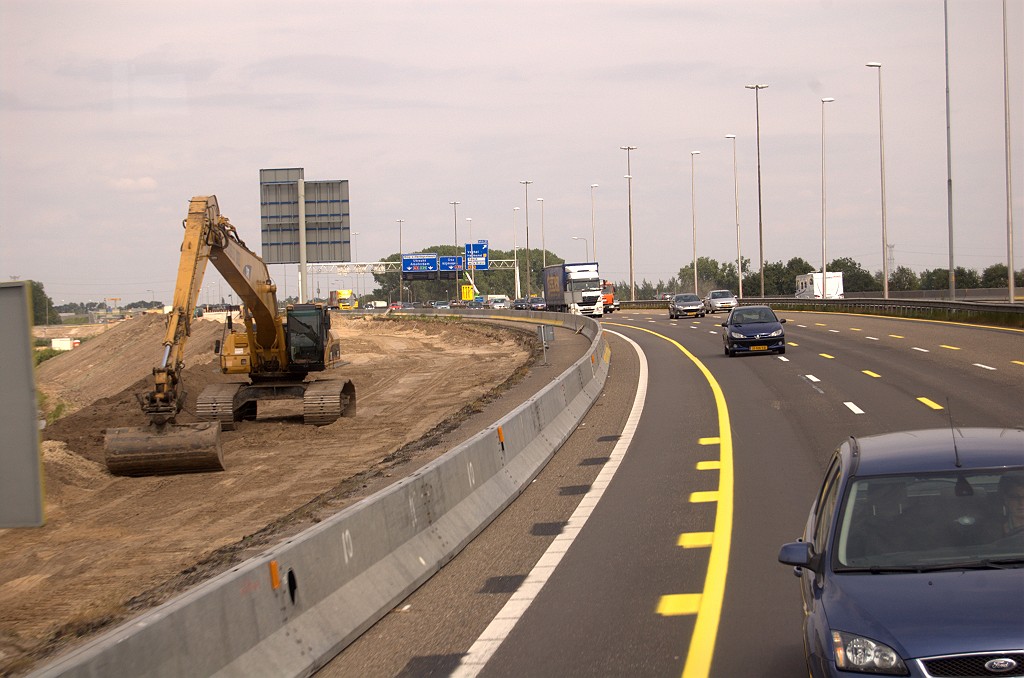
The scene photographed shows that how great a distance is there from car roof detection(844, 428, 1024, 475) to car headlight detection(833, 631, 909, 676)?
1.34 metres

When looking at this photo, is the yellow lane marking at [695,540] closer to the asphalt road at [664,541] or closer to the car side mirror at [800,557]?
the asphalt road at [664,541]

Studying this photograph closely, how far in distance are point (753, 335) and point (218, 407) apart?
16.8 metres

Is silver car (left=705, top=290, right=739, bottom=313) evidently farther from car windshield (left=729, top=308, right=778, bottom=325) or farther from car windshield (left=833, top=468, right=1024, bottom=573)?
car windshield (left=833, top=468, right=1024, bottom=573)

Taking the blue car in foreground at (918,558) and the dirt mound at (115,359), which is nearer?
the blue car in foreground at (918,558)

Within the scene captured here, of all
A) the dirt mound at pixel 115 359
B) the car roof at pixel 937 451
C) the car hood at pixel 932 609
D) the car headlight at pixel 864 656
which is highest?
the car roof at pixel 937 451

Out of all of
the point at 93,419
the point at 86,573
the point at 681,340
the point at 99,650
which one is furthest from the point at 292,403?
the point at 99,650

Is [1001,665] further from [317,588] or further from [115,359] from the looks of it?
[115,359]

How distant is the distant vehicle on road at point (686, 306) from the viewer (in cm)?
6975

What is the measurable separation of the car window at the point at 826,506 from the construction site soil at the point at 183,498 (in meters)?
5.36

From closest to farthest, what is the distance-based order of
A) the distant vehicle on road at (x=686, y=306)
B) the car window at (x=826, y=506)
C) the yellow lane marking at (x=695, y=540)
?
1. the car window at (x=826, y=506)
2. the yellow lane marking at (x=695, y=540)
3. the distant vehicle on road at (x=686, y=306)

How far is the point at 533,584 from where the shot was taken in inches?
372

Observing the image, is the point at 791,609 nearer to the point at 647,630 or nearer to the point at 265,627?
the point at 647,630

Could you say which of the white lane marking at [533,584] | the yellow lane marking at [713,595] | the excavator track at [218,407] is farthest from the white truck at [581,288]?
the yellow lane marking at [713,595]

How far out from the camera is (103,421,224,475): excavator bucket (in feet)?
66.8
